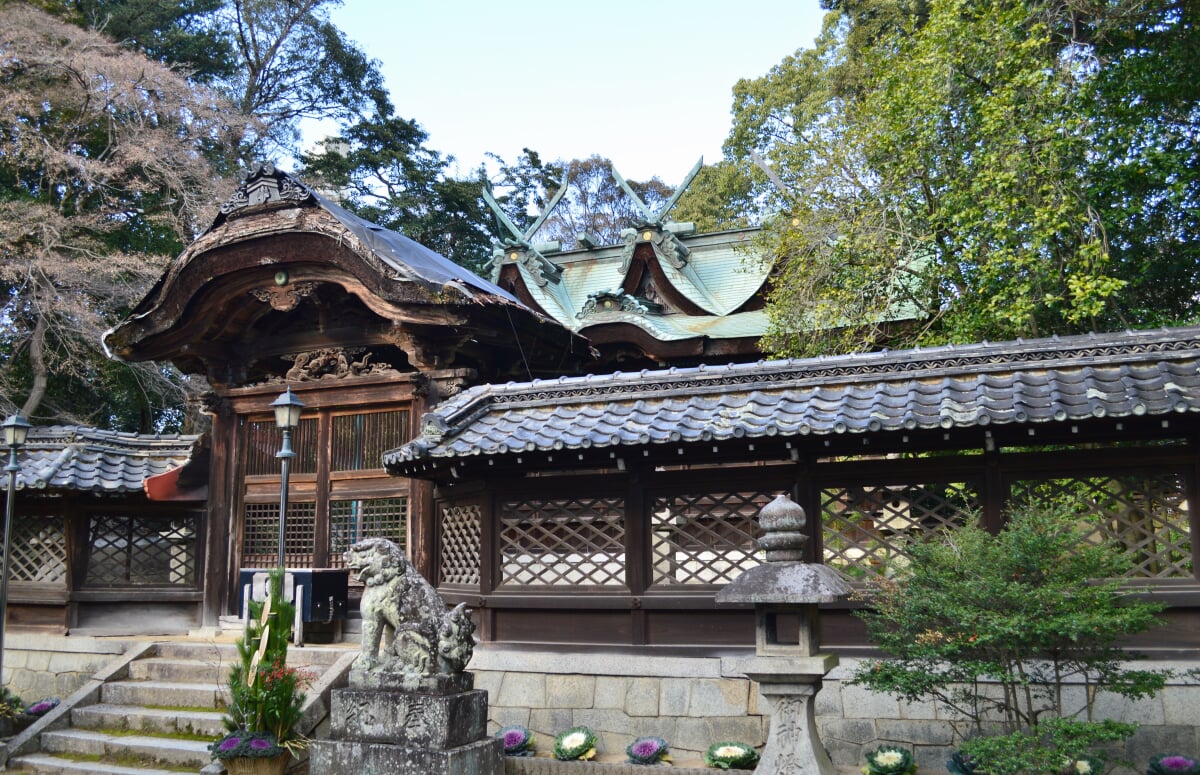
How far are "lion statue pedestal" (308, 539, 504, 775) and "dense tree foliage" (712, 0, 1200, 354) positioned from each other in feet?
26.2

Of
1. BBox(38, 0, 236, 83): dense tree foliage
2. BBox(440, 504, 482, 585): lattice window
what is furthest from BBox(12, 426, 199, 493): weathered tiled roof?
BBox(38, 0, 236, 83): dense tree foliage

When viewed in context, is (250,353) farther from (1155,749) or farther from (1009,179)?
(1155,749)

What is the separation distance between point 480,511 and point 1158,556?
6868 mm

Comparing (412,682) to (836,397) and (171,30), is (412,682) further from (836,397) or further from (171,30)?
(171,30)

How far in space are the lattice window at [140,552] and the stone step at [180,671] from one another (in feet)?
8.45

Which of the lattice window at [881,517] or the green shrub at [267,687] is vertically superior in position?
the lattice window at [881,517]

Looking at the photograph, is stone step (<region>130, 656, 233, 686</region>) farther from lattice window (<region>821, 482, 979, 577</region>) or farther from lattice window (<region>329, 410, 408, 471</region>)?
lattice window (<region>821, 482, 979, 577</region>)

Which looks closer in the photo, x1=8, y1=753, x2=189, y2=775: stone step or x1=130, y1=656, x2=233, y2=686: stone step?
x1=8, y1=753, x2=189, y2=775: stone step

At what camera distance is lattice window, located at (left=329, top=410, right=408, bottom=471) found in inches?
536

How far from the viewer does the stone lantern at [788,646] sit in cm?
771

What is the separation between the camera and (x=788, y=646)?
8.00 meters

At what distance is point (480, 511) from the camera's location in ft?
37.9

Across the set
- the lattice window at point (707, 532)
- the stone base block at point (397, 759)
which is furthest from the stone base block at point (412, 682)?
the lattice window at point (707, 532)

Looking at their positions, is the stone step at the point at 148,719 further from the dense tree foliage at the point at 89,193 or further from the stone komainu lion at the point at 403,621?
the dense tree foliage at the point at 89,193
